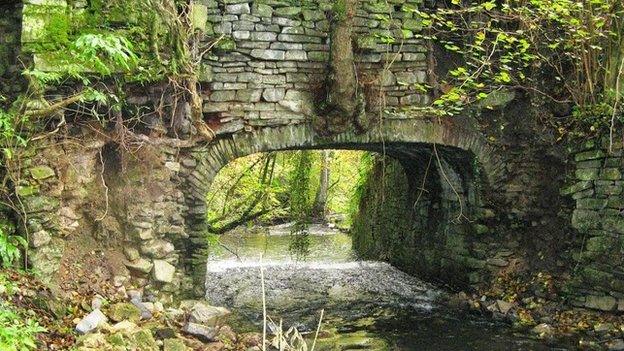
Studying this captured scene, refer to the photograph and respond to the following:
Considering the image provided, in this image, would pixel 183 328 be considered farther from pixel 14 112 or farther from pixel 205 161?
pixel 14 112

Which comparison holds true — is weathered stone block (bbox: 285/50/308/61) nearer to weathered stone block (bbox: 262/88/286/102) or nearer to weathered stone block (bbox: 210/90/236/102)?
weathered stone block (bbox: 262/88/286/102)

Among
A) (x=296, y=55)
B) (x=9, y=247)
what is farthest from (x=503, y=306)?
(x=9, y=247)

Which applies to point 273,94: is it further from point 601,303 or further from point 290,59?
point 601,303

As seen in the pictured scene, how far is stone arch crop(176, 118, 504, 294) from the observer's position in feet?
20.1

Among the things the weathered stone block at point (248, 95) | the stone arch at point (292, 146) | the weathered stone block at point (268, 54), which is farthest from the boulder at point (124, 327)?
the weathered stone block at point (268, 54)

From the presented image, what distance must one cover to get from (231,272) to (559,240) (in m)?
4.93

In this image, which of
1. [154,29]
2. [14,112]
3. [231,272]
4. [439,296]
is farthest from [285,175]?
[14,112]

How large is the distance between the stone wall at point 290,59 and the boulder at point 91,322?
243 centimetres

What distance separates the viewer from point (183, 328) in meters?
5.13

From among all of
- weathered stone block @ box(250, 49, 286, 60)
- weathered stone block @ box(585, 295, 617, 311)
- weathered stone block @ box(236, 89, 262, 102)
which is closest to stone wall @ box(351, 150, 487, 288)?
weathered stone block @ box(585, 295, 617, 311)

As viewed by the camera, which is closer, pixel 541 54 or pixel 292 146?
pixel 292 146

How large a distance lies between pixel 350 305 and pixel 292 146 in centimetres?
237

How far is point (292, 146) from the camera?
6.53m

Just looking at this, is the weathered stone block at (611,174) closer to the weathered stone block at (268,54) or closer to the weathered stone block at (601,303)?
the weathered stone block at (601,303)
